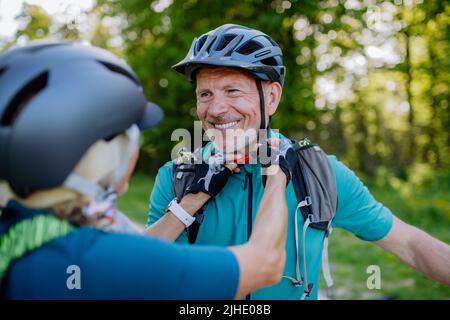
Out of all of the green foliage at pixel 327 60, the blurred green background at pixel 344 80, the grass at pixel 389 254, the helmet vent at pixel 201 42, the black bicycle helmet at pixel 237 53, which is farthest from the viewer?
the green foliage at pixel 327 60

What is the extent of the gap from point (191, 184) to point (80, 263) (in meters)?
1.35

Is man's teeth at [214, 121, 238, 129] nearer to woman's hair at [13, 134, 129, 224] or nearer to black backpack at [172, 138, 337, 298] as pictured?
black backpack at [172, 138, 337, 298]

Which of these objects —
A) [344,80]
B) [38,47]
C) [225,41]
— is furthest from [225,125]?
[344,80]

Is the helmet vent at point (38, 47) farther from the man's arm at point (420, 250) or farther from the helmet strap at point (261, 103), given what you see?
the man's arm at point (420, 250)

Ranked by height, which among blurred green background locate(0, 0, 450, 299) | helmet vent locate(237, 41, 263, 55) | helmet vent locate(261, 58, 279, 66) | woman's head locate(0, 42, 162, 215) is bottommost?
woman's head locate(0, 42, 162, 215)

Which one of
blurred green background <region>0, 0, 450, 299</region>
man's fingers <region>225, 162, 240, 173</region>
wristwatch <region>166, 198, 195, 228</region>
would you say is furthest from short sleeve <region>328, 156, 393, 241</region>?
blurred green background <region>0, 0, 450, 299</region>

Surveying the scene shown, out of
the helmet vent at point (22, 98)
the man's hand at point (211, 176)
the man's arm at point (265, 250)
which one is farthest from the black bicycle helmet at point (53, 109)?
the man's hand at point (211, 176)

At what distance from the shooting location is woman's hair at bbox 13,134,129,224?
5.59ft

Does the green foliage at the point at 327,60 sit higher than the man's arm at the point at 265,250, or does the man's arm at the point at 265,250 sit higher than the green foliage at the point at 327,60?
the green foliage at the point at 327,60

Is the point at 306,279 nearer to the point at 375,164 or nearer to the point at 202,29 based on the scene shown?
the point at 202,29

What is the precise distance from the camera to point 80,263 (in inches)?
61.7

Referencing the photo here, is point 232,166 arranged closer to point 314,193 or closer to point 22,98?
point 314,193

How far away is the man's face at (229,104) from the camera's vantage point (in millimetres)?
3008
